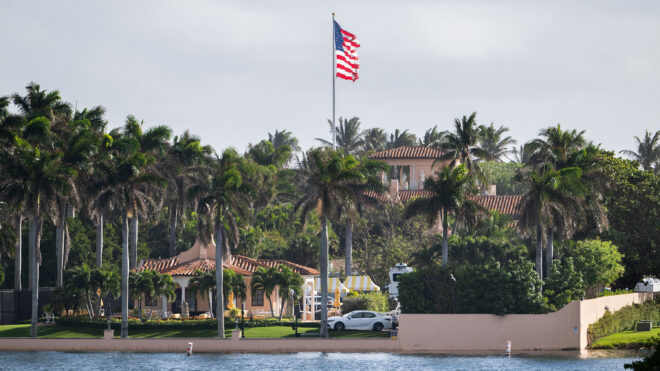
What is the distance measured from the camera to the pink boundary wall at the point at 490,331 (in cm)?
6178

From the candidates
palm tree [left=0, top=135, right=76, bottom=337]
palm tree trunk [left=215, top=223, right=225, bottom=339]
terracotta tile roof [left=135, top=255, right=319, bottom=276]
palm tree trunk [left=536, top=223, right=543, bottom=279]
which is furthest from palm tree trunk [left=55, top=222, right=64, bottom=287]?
palm tree trunk [left=536, top=223, right=543, bottom=279]

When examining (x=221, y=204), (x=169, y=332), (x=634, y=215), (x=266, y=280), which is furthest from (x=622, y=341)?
(x=169, y=332)

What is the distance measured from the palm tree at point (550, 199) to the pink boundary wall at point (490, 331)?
24.4ft

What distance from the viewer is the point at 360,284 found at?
83.8 metres

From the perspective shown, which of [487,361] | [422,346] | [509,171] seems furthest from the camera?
[509,171]

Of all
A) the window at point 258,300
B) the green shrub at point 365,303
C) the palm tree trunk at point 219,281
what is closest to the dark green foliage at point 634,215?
the green shrub at point 365,303

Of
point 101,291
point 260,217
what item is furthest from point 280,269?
point 260,217

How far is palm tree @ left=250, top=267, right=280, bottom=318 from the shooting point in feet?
237

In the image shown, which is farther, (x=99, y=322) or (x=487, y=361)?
(x=99, y=322)

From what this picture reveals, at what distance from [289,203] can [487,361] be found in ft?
180

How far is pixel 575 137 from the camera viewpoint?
7688cm

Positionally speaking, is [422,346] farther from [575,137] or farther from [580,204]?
[575,137]

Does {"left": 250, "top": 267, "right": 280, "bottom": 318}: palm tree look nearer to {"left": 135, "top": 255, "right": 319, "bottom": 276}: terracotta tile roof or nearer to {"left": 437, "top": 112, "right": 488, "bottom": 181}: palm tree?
{"left": 135, "top": 255, "right": 319, "bottom": 276}: terracotta tile roof

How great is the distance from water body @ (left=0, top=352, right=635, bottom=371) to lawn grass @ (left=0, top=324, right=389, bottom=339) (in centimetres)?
598
